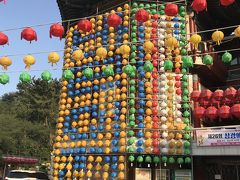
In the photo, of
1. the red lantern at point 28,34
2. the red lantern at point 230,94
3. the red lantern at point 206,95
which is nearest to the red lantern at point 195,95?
the red lantern at point 206,95

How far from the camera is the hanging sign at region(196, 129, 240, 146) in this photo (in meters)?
16.5

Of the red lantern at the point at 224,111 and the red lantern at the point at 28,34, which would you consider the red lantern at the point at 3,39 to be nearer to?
the red lantern at the point at 28,34

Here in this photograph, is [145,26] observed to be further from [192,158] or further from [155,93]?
[192,158]

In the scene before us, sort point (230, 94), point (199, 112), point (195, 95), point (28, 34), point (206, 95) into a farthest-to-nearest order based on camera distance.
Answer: point (195, 95)
point (206, 95)
point (230, 94)
point (199, 112)
point (28, 34)

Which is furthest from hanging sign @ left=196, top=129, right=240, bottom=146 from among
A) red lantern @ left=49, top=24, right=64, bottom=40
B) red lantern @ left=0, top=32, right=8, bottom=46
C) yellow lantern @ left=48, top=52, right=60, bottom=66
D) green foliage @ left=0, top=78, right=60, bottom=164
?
green foliage @ left=0, top=78, right=60, bottom=164

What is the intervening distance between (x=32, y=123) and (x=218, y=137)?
41.8m

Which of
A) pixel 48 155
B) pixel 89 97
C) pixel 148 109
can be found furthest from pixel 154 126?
pixel 48 155

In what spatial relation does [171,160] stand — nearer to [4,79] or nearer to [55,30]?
[55,30]

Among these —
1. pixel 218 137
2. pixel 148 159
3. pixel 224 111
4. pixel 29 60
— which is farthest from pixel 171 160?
pixel 29 60

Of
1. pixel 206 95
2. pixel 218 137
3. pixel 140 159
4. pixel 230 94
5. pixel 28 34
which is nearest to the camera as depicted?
pixel 28 34

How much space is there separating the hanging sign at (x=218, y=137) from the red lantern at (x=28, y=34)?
9640 millimetres

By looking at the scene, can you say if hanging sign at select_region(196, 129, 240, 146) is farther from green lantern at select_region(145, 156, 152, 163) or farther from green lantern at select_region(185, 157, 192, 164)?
green lantern at select_region(145, 156, 152, 163)

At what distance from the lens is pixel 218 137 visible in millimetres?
16953

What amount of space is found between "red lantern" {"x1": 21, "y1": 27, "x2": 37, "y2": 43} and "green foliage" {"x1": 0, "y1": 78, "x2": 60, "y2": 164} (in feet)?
102
